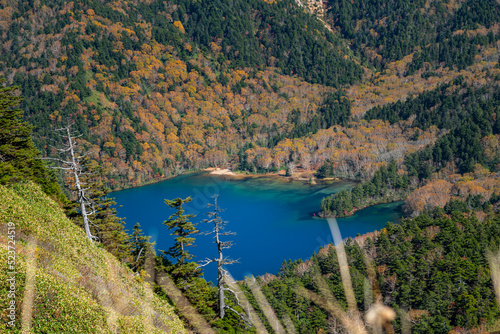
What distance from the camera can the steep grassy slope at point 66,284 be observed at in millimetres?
11391

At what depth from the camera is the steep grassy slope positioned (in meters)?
11.4

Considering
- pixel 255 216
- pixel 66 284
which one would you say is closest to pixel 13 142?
pixel 66 284

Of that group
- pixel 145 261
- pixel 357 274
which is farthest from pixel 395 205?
pixel 145 261

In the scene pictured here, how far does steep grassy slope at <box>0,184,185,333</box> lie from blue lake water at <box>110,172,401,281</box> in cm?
5272

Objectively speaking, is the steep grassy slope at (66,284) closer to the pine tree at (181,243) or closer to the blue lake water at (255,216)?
the pine tree at (181,243)

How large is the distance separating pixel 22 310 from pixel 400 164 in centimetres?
16795

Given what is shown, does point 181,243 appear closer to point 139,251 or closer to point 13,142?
point 139,251

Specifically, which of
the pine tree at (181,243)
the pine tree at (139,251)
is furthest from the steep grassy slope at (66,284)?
the pine tree at (139,251)

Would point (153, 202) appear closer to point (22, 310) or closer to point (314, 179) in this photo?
point (314, 179)

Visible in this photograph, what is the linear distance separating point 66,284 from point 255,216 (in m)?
119

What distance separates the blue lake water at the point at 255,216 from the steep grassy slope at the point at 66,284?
173ft

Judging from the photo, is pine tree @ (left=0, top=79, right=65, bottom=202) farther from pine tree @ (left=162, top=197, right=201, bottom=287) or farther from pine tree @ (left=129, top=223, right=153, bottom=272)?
pine tree @ (left=162, top=197, right=201, bottom=287)

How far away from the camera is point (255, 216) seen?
5162 inches

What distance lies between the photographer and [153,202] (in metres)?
147
